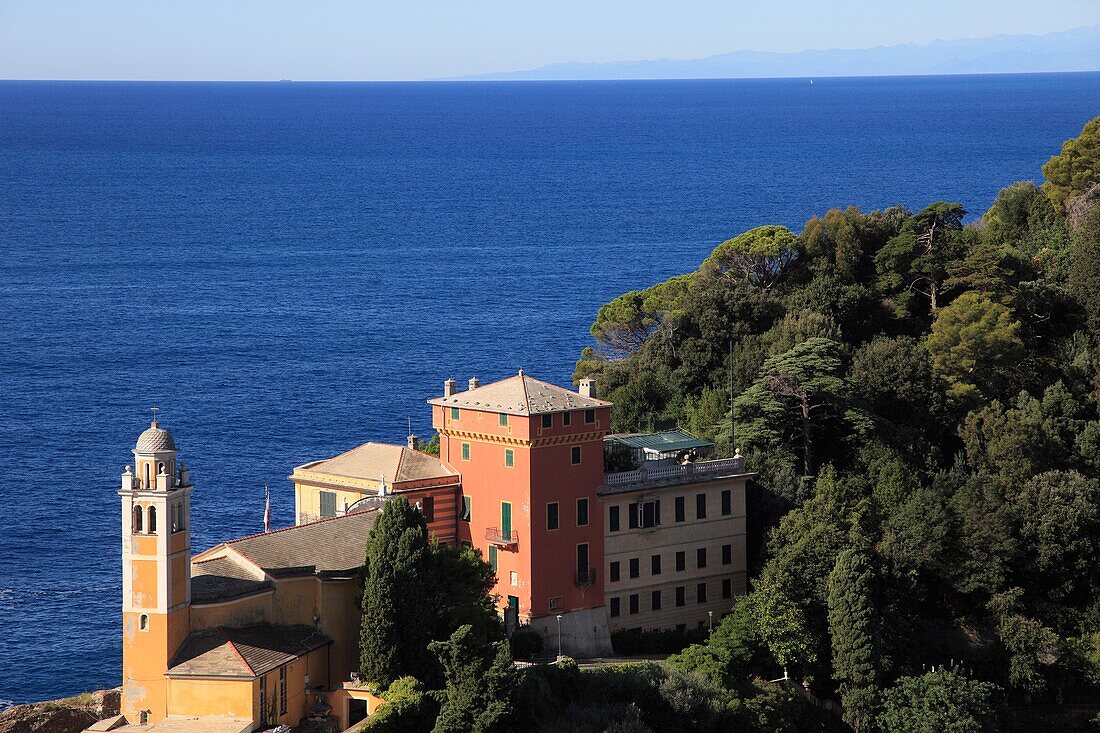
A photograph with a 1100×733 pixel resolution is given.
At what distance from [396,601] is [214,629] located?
15.8 feet

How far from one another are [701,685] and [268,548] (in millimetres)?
12628

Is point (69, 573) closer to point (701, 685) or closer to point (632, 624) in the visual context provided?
point (632, 624)

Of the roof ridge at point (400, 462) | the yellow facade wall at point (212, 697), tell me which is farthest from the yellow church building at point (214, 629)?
the roof ridge at point (400, 462)

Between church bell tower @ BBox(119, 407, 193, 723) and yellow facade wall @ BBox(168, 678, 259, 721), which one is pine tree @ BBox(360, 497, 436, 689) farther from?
church bell tower @ BBox(119, 407, 193, 723)

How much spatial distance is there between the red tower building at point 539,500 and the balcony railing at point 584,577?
0.03 meters

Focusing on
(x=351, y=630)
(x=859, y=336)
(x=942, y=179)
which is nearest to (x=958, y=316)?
(x=859, y=336)

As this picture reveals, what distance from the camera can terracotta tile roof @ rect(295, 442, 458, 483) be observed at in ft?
182

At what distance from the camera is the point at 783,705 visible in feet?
172

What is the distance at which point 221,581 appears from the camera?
161 feet

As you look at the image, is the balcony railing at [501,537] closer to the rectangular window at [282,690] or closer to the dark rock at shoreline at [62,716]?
the rectangular window at [282,690]

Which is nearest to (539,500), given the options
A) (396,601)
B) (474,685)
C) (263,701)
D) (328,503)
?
(396,601)

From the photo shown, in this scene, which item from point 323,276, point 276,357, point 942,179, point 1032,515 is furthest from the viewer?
point 942,179

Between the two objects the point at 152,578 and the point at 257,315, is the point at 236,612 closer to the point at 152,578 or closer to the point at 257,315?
the point at 152,578

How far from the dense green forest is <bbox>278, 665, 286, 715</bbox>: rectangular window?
2.36 m
